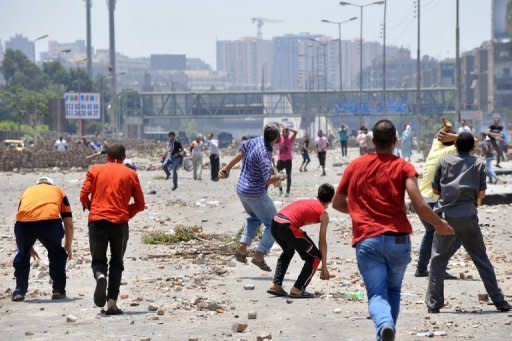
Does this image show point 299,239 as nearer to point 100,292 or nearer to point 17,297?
point 100,292

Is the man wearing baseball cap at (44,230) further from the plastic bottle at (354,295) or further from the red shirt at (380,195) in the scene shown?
the red shirt at (380,195)

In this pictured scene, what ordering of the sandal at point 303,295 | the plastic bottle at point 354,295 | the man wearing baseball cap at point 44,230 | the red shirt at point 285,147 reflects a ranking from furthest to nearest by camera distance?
the red shirt at point 285,147
the man wearing baseball cap at point 44,230
the sandal at point 303,295
the plastic bottle at point 354,295

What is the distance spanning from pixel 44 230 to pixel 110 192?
4.54 ft

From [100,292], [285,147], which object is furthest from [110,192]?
[285,147]

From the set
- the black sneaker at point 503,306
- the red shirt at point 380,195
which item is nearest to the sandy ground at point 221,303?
the black sneaker at point 503,306

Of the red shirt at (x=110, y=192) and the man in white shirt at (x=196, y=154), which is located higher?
the red shirt at (x=110, y=192)

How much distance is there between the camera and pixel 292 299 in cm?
1175

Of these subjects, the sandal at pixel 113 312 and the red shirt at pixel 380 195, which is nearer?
the red shirt at pixel 380 195

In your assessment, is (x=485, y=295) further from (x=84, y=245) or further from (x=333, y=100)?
(x=333, y=100)

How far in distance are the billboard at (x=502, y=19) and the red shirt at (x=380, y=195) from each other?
128 m

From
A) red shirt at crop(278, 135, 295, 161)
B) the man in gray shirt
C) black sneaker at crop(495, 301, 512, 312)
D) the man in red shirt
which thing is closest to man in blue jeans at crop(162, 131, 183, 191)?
red shirt at crop(278, 135, 295, 161)

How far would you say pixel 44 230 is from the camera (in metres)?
12.1

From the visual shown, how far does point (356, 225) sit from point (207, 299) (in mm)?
3769

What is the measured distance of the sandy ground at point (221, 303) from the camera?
9.88 meters
